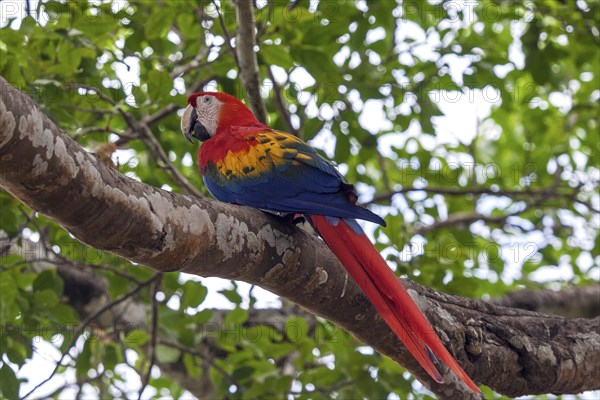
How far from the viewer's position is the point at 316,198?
7.48 ft

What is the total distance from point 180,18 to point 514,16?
1.86 m

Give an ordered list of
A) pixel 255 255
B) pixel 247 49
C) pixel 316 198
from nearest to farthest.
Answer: pixel 255 255, pixel 316 198, pixel 247 49

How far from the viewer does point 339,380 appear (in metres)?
3.24

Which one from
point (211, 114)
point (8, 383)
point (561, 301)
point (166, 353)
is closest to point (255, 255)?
point (211, 114)

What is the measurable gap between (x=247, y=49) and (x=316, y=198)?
955mm

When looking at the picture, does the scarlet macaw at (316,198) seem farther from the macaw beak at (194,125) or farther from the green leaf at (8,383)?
the green leaf at (8,383)

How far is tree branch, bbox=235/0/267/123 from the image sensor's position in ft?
9.39

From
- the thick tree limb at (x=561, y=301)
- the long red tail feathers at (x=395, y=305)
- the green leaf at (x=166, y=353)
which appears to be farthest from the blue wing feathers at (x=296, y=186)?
the thick tree limb at (x=561, y=301)

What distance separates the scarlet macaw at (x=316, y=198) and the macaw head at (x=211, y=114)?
46 mm

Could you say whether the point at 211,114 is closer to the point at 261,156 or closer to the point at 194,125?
the point at 194,125

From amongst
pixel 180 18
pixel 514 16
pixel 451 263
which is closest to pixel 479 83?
pixel 514 16

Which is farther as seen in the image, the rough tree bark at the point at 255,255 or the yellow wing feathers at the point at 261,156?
the yellow wing feathers at the point at 261,156

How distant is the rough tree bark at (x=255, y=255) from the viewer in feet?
4.81

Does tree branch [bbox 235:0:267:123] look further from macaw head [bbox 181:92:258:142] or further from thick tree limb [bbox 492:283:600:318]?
thick tree limb [bbox 492:283:600:318]
